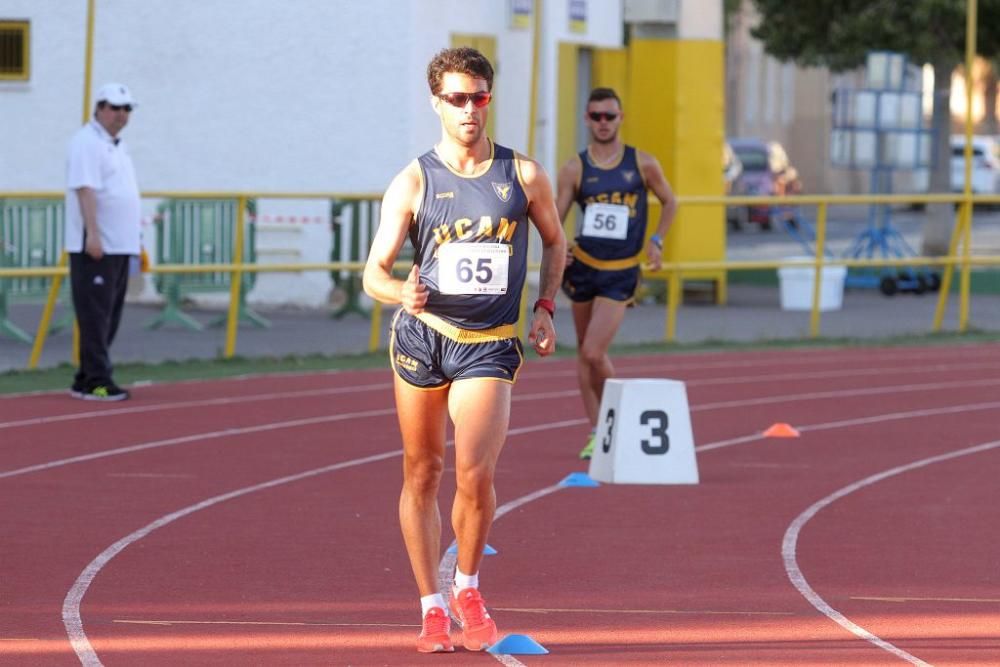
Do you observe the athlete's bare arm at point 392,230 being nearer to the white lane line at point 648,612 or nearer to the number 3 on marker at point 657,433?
the white lane line at point 648,612

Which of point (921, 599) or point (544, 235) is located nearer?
point (544, 235)

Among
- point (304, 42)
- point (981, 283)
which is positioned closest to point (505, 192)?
point (304, 42)

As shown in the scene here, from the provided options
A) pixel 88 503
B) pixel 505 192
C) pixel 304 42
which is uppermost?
pixel 304 42

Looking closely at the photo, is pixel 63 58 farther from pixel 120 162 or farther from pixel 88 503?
pixel 88 503

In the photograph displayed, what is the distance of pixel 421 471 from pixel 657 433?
4186mm

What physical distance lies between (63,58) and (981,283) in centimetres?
1138

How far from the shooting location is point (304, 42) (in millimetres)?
22578

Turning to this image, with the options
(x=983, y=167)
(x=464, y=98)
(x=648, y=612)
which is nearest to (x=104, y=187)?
(x=648, y=612)

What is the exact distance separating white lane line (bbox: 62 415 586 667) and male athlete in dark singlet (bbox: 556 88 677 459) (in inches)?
52.6

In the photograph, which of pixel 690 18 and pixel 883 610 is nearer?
pixel 883 610

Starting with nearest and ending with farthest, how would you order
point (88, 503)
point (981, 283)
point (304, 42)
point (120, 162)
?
point (88, 503), point (120, 162), point (304, 42), point (981, 283)

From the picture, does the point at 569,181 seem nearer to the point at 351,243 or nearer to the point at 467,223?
the point at 467,223

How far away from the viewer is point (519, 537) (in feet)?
30.1

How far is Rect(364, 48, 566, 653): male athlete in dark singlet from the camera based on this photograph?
670cm
